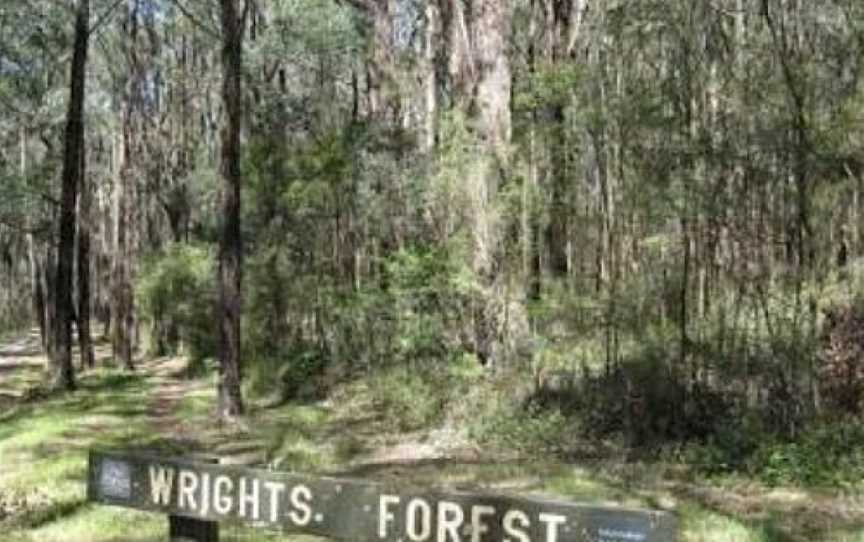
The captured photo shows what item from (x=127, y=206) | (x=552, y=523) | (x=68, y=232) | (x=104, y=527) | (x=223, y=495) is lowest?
(x=104, y=527)

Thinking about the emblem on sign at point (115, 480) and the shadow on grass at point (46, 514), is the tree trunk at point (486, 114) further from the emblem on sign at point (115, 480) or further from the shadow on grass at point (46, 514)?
the emblem on sign at point (115, 480)

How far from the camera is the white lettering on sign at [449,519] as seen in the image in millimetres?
5484

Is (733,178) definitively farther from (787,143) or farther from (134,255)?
(134,255)

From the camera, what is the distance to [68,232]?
85.5 feet

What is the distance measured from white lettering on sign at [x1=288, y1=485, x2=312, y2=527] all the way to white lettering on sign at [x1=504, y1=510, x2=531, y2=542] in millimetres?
1167

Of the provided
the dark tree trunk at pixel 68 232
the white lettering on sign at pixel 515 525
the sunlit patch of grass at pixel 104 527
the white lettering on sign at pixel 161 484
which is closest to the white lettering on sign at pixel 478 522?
the white lettering on sign at pixel 515 525

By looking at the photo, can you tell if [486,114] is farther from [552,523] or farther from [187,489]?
[552,523]

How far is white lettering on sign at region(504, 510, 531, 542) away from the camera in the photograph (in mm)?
5266

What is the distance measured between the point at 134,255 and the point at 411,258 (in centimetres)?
2839

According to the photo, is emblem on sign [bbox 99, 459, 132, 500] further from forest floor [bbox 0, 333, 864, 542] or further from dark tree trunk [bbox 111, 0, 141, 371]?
dark tree trunk [bbox 111, 0, 141, 371]

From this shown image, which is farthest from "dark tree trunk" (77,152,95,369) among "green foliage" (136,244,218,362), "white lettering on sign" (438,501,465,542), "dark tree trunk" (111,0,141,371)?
"white lettering on sign" (438,501,465,542)

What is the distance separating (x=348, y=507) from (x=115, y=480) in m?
1.53

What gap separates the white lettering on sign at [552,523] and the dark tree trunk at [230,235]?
1386cm

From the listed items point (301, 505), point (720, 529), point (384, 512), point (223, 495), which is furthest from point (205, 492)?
point (720, 529)
